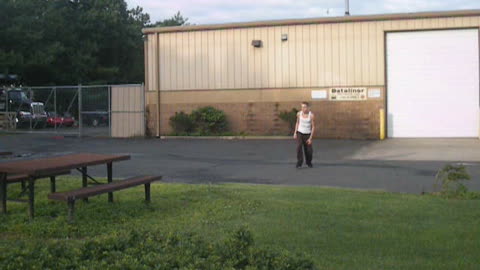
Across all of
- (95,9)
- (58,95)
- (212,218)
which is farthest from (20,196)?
(95,9)

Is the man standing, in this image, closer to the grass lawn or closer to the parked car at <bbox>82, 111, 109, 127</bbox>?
the grass lawn

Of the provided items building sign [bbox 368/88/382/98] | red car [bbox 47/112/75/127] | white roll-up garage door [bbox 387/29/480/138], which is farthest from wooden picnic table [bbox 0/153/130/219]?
red car [bbox 47/112/75/127]

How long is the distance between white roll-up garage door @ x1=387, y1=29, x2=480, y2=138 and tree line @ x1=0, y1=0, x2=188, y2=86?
24.4 metres

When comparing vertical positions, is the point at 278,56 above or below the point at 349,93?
above

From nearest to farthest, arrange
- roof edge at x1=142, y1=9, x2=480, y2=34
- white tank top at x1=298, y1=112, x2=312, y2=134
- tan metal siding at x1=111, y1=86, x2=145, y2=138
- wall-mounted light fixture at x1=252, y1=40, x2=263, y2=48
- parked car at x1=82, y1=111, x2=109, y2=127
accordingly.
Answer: white tank top at x1=298, y1=112, x2=312, y2=134, roof edge at x1=142, y1=9, x2=480, y2=34, wall-mounted light fixture at x1=252, y1=40, x2=263, y2=48, tan metal siding at x1=111, y1=86, x2=145, y2=138, parked car at x1=82, y1=111, x2=109, y2=127

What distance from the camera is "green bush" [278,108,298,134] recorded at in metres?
26.0

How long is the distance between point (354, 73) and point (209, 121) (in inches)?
250

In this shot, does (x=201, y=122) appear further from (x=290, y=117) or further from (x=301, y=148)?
(x=301, y=148)

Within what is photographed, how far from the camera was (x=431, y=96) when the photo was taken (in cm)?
2569

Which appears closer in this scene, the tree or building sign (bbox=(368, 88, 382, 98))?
building sign (bbox=(368, 88, 382, 98))

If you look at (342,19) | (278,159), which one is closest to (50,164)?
Answer: (278,159)

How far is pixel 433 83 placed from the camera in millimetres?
25672

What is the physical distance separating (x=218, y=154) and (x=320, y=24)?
849cm

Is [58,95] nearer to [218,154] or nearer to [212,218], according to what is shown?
[218,154]
